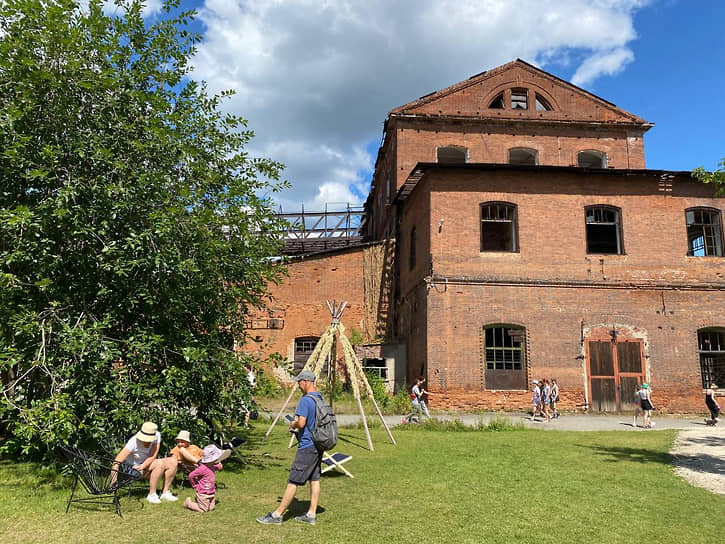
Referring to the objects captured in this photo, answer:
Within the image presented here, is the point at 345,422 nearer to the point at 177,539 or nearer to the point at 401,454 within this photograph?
the point at 401,454

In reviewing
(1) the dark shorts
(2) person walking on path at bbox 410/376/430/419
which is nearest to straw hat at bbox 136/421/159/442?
(1) the dark shorts

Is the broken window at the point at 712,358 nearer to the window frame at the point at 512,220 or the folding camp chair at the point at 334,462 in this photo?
the window frame at the point at 512,220

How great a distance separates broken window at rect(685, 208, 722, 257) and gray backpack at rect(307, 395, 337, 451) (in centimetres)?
1773

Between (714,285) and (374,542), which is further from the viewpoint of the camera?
(714,285)

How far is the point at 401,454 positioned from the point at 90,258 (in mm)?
6430

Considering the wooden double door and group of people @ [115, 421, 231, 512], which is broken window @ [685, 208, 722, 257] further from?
Result: group of people @ [115, 421, 231, 512]

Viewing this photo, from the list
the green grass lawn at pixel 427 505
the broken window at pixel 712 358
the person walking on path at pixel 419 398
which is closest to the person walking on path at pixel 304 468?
the green grass lawn at pixel 427 505

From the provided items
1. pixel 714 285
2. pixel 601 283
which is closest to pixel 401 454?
pixel 601 283

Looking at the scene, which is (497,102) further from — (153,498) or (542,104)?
(153,498)

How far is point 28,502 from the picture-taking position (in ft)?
21.7

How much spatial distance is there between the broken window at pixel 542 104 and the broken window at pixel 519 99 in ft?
1.85

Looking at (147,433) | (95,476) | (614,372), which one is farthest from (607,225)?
(95,476)

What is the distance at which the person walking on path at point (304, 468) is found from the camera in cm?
593

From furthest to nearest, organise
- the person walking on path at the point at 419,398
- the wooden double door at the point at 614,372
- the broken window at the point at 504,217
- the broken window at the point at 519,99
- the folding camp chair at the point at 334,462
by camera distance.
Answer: the broken window at the point at 519,99 → the broken window at the point at 504,217 → the wooden double door at the point at 614,372 → the person walking on path at the point at 419,398 → the folding camp chair at the point at 334,462
